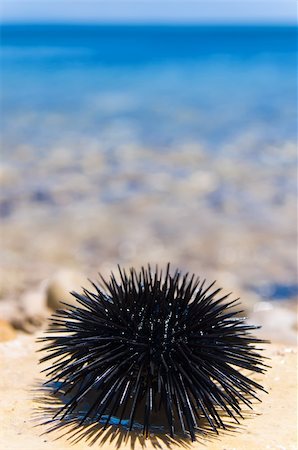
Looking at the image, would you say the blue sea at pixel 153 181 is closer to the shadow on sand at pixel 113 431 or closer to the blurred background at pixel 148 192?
the blurred background at pixel 148 192

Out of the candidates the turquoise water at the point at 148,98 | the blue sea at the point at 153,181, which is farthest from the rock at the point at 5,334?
the turquoise water at the point at 148,98

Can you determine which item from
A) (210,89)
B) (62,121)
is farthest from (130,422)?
(210,89)

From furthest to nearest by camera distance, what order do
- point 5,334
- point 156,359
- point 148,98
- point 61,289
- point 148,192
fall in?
1. point 148,98
2. point 148,192
3. point 61,289
4. point 5,334
5. point 156,359

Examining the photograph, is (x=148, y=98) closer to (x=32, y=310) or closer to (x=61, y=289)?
(x=61, y=289)

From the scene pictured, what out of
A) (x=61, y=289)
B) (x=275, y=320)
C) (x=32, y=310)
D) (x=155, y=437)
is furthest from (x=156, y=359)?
(x=275, y=320)

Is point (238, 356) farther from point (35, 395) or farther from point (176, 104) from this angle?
point (176, 104)

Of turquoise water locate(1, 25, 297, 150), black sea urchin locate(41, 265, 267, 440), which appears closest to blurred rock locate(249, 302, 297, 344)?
black sea urchin locate(41, 265, 267, 440)
